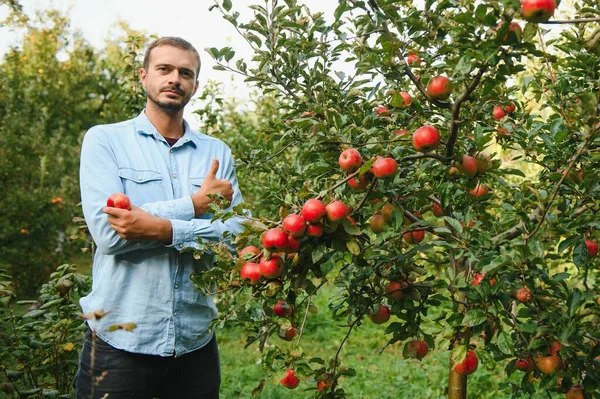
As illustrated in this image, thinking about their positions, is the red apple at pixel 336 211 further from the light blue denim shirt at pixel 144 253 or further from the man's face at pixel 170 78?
the man's face at pixel 170 78

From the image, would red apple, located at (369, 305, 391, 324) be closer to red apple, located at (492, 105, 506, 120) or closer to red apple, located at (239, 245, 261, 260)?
red apple, located at (239, 245, 261, 260)

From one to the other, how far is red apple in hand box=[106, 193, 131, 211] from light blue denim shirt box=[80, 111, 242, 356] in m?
0.06

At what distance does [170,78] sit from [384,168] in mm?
1017

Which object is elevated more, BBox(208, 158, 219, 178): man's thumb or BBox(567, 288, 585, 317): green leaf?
BBox(208, 158, 219, 178): man's thumb

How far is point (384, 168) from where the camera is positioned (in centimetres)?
158

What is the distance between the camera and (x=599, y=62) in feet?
6.98

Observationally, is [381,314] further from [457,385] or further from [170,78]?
[170,78]

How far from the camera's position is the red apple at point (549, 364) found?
1.75 m

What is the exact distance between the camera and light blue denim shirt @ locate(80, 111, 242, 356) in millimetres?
2021

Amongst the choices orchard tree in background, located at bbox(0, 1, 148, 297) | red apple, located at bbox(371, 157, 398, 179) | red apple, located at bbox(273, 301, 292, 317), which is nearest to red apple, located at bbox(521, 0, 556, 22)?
red apple, located at bbox(371, 157, 398, 179)

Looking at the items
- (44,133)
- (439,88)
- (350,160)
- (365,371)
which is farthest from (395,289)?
(44,133)

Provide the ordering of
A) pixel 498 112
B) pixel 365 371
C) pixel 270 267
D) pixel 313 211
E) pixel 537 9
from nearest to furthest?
pixel 537 9, pixel 313 211, pixel 270 267, pixel 498 112, pixel 365 371

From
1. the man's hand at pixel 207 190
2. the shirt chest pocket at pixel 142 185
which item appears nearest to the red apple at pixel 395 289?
the man's hand at pixel 207 190

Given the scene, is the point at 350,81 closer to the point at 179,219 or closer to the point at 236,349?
the point at 179,219
